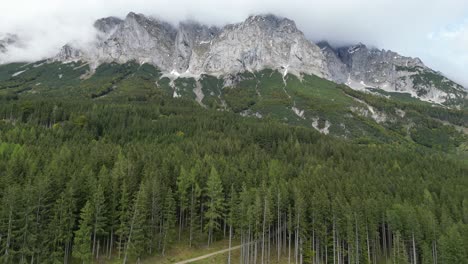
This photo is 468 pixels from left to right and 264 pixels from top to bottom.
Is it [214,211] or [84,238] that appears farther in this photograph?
[214,211]

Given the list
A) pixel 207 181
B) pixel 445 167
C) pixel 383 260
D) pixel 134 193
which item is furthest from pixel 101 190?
pixel 445 167

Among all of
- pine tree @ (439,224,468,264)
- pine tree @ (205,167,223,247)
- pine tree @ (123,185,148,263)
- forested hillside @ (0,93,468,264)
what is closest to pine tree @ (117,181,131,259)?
forested hillside @ (0,93,468,264)

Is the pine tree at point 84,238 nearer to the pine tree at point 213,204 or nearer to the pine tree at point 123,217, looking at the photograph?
the pine tree at point 123,217

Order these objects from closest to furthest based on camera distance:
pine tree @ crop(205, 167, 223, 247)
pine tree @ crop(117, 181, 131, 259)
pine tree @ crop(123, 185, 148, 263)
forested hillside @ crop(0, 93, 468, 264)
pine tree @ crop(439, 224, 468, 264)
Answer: forested hillside @ crop(0, 93, 468, 264) → pine tree @ crop(439, 224, 468, 264) → pine tree @ crop(123, 185, 148, 263) → pine tree @ crop(117, 181, 131, 259) → pine tree @ crop(205, 167, 223, 247)

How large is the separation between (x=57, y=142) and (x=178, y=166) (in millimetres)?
51314

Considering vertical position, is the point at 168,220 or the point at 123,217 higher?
the point at 123,217

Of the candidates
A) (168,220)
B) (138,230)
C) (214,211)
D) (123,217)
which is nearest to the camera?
(138,230)

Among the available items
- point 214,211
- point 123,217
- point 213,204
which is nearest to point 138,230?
point 123,217

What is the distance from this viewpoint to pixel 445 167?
111562 millimetres

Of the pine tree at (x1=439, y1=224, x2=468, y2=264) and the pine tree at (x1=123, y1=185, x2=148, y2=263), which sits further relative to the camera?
the pine tree at (x1=123, y1=185, x2=148, y2=263)

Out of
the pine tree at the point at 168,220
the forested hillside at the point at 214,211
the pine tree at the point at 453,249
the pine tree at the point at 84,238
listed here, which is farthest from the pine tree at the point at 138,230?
the pine tree at the point at 453,249

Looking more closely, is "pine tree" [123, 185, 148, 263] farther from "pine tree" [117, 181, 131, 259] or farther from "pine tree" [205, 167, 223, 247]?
"pine tree" [205, 167, 223, 247]

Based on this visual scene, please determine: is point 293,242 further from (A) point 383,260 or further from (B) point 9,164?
(B) point 9,164

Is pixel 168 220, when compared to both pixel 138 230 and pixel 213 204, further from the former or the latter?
pixel 213 204
